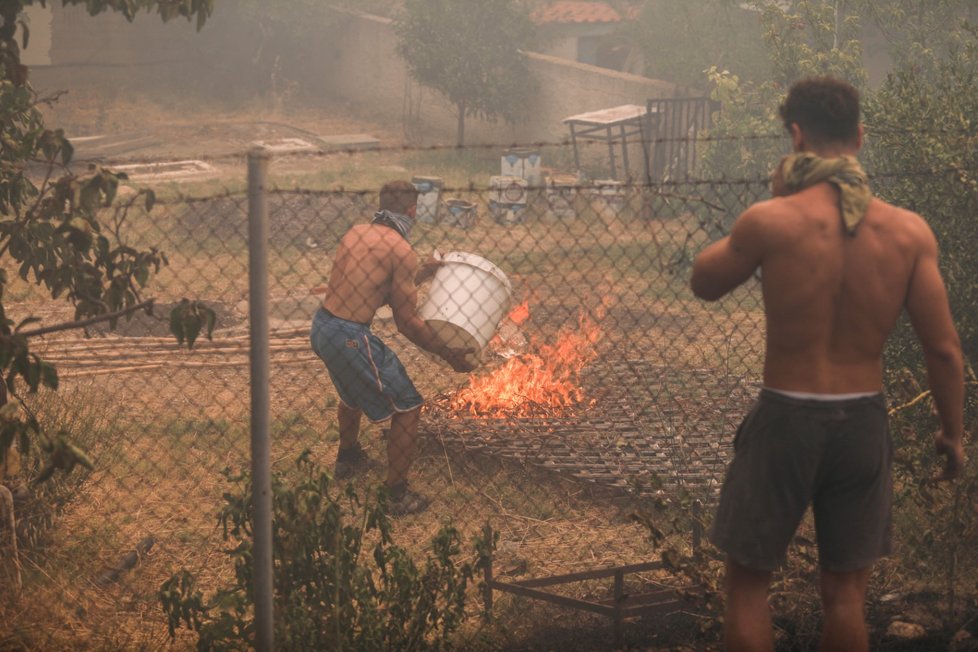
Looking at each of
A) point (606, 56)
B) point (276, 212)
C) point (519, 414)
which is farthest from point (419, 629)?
point (606, 56)

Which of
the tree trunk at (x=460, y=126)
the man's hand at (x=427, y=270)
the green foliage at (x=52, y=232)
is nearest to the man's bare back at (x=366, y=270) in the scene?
the man's hand at (x=427, y=270)

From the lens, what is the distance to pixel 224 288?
10125 millimetres

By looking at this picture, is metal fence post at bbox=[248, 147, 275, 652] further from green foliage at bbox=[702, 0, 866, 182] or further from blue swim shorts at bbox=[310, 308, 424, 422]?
green foliage at bbox=[702, 0, 866, 182]

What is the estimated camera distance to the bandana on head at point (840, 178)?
9.52 feet

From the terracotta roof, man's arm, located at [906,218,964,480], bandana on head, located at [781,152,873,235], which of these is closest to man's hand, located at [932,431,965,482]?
man's arm, located at [906,218,964,480]

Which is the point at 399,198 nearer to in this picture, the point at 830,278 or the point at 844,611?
the point at 830,278

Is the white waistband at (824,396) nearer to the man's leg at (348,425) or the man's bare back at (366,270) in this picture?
the man's bare back at (366,270)

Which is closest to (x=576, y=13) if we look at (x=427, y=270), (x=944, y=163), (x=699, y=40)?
(x=699, y=40)

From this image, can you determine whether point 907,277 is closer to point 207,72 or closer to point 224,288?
point 224,288

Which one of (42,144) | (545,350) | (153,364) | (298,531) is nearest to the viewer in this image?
(298,531)

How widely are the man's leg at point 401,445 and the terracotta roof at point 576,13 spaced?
1758 cm

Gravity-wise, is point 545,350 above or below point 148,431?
above

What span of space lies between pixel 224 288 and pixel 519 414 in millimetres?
4786

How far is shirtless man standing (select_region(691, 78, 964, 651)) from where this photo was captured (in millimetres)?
2918
